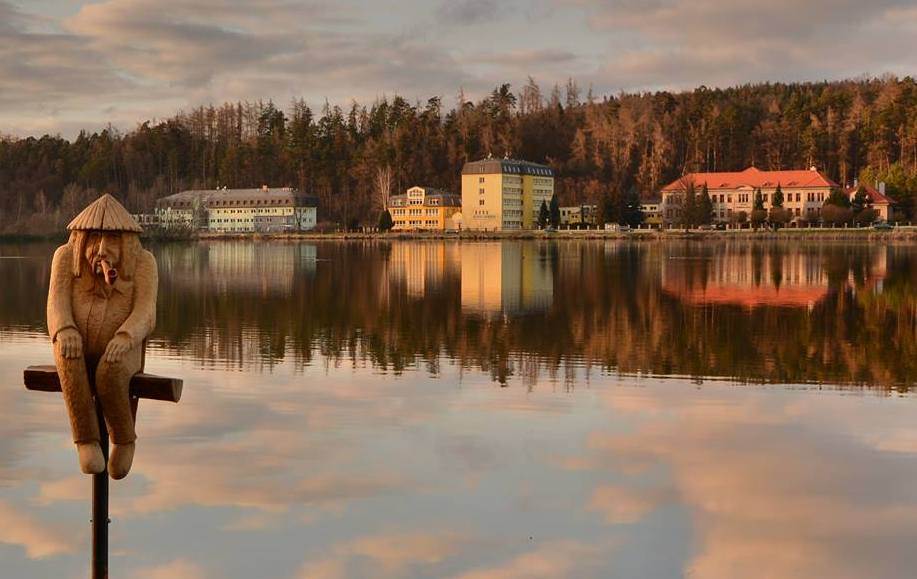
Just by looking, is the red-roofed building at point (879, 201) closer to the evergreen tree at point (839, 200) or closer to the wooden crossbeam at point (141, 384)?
the evergreen tree at point (839, 200)

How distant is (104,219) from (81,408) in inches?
35.0

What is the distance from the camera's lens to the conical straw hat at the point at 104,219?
4672 millimetres

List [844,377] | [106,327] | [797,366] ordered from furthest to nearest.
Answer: [797,366] → [844,377] → [106,327]

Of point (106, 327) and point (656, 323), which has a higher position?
point (106, 327)

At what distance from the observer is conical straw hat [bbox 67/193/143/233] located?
15.3 ft

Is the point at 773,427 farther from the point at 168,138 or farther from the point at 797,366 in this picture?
the point at 168,138

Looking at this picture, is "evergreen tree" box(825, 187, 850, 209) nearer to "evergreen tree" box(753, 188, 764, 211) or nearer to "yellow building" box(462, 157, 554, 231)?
"evergreen tree" box(753, 188, 764, 211)

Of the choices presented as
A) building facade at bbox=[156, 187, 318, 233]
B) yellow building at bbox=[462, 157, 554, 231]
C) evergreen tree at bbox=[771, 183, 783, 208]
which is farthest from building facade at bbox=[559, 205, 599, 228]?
building facade at bbox=[156, 187, 318, 233]

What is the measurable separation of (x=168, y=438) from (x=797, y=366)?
10.5 meters

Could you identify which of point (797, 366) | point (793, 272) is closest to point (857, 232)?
point (793, 272)

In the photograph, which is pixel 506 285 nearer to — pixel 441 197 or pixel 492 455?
pixel 492 455

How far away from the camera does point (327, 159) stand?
136 meters

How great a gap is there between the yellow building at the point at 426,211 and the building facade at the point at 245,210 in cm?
1248

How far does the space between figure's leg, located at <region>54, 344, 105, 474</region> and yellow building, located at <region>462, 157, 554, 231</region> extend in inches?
4466
